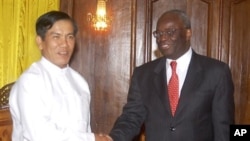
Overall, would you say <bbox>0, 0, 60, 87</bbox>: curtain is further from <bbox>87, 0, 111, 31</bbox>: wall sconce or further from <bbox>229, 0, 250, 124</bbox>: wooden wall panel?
<bbox>229, 0, 250, 124</bbox>: wooden wall panel

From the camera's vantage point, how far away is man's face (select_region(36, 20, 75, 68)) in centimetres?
230

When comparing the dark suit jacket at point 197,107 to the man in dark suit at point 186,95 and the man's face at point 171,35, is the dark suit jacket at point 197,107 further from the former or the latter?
the man's face at point 171,35

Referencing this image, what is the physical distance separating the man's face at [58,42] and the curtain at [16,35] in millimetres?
1363

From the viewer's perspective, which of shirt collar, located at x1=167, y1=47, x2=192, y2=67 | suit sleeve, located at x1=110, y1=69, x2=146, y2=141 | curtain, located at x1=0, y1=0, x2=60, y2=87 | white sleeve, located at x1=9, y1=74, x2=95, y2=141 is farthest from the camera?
curtain, located at x1=0, y1=0, x2=60, y2=87

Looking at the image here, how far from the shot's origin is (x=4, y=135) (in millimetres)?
2611

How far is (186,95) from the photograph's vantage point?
254 centimetres

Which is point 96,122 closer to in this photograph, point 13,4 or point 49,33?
point 13,4

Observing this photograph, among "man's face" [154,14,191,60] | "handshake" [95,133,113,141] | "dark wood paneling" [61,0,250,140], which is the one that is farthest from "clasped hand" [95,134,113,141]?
"dark wood paneling" [61,0,250,140]

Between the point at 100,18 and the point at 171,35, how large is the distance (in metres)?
1.34

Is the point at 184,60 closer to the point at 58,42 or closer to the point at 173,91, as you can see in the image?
the point at 173,91

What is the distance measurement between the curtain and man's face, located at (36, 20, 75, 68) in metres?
1.36

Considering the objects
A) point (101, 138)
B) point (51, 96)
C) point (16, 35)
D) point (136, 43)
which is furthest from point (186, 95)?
point (16, 35)

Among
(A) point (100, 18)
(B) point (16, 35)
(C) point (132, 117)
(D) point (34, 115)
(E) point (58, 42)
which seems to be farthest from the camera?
(A) point (100, 18)

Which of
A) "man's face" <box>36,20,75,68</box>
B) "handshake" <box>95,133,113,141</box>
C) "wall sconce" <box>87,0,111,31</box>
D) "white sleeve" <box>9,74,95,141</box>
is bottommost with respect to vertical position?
"handshake" <box>95,133,113,141</box>
